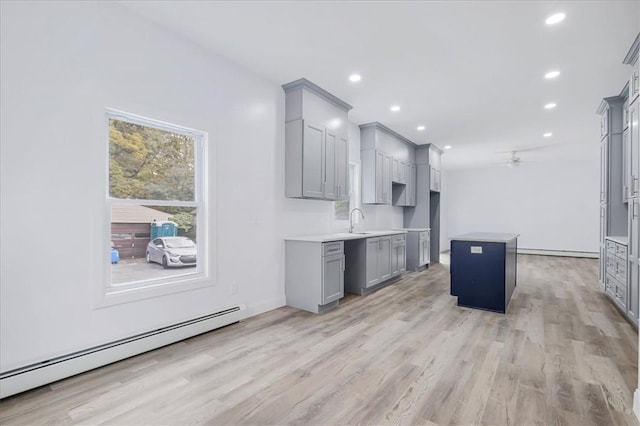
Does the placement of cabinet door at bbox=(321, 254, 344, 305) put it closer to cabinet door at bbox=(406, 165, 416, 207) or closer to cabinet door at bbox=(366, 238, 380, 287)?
cabinet door at bbox=(366, 238, 380, 287)

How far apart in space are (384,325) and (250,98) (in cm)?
300

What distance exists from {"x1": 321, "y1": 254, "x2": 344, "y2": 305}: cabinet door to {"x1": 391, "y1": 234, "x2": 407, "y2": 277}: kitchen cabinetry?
169cm

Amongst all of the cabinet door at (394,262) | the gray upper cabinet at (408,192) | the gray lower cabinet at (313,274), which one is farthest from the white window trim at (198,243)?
the gray upper cabinet at (408,192)

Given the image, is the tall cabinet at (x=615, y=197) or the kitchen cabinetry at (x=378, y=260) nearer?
the tall cabinet at (x=615, y=197)

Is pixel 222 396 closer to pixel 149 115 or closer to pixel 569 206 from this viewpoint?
pixel 149 115

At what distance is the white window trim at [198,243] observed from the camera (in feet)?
8.03

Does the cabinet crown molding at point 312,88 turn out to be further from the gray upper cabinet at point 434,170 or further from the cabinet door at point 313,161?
the gray upper cabinet at point 434,170

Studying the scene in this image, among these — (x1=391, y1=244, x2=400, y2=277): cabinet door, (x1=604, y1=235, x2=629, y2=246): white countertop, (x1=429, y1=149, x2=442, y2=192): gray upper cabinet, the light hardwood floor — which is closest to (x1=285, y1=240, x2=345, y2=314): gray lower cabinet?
the light hardwood floor

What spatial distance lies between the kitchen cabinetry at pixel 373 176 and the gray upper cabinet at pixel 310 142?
1.36m

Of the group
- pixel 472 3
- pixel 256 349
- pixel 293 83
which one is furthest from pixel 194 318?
pixel 472 3

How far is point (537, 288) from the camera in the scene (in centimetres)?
509

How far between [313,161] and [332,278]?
60.5 inches

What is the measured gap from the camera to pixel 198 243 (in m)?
3.20

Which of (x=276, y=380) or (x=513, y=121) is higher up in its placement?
(x=513, y=121)
